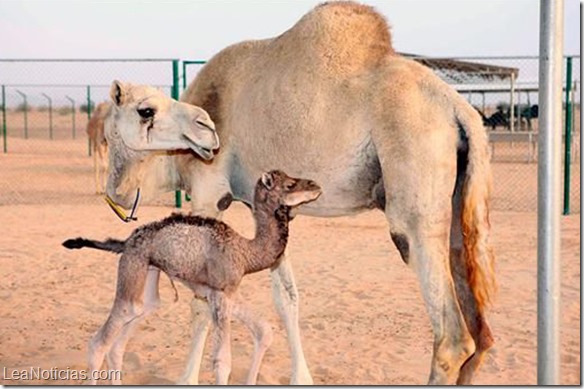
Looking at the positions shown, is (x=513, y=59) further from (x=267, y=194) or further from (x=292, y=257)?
(x=267, y=194)

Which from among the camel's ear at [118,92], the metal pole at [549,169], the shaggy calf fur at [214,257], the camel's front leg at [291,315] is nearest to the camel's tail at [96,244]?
the shaggy calf fur at [214,257]

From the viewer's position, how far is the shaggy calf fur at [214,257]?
12.8 feet

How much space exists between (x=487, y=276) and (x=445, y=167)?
0.62 m

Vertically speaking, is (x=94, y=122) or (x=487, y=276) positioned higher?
(x=94, y=122)

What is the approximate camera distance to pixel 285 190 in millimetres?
3930

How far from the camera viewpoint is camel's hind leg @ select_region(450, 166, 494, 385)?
14.7ft

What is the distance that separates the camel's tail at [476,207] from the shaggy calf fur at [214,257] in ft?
2.87

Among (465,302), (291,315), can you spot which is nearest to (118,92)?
(291,315)

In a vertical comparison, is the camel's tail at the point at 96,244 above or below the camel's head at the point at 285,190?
below

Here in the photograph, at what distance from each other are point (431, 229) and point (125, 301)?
4.82 feet

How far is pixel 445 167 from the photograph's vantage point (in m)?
4.23

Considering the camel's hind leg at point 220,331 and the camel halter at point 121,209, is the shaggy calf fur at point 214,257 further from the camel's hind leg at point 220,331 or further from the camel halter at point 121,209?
the camel halter at point 121,209

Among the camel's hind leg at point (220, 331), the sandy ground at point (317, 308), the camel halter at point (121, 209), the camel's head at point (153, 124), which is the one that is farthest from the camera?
the sandy ground at point (317, 308)

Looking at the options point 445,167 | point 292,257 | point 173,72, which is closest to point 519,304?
point 292,257
